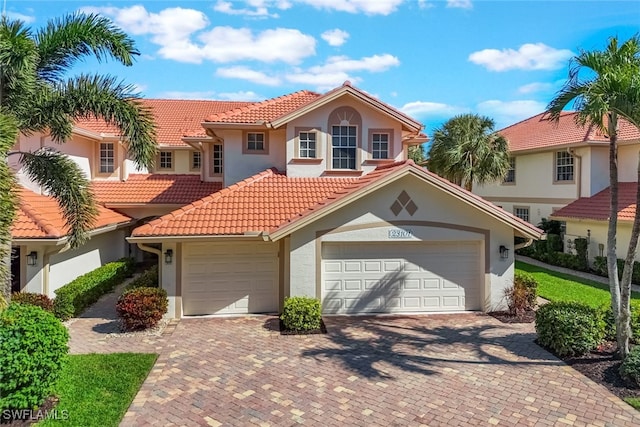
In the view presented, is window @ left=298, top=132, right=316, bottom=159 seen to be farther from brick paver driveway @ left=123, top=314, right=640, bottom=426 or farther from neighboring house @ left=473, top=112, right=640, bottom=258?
neighboring house @ left=473, top=112, right=640, bottom=258

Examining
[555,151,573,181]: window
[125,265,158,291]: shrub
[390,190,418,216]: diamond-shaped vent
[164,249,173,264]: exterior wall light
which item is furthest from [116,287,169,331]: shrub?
[555,151,573,181]: window

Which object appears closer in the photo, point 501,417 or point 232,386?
point 501,417

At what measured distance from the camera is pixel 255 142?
1755cm

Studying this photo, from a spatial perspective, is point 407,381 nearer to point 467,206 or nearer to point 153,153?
point 467,206

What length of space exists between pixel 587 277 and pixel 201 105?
80.4ft

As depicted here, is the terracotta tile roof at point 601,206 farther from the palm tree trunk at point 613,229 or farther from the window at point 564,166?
the palm tree trunk at point 613,229

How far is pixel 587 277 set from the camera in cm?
1925

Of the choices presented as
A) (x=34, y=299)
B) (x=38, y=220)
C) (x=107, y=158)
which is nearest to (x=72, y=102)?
(x=38, y=220)

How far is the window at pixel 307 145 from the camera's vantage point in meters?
16.8

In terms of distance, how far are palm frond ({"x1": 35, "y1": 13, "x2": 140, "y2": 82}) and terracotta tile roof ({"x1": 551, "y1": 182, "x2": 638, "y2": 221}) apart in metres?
19.6

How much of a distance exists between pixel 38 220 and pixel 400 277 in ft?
36.7

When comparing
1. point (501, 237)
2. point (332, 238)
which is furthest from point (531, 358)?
point (332, 238)

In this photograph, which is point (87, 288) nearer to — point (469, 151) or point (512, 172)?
point (469, 151)

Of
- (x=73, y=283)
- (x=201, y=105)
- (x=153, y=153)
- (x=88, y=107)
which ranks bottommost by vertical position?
(x=73, y=283)
